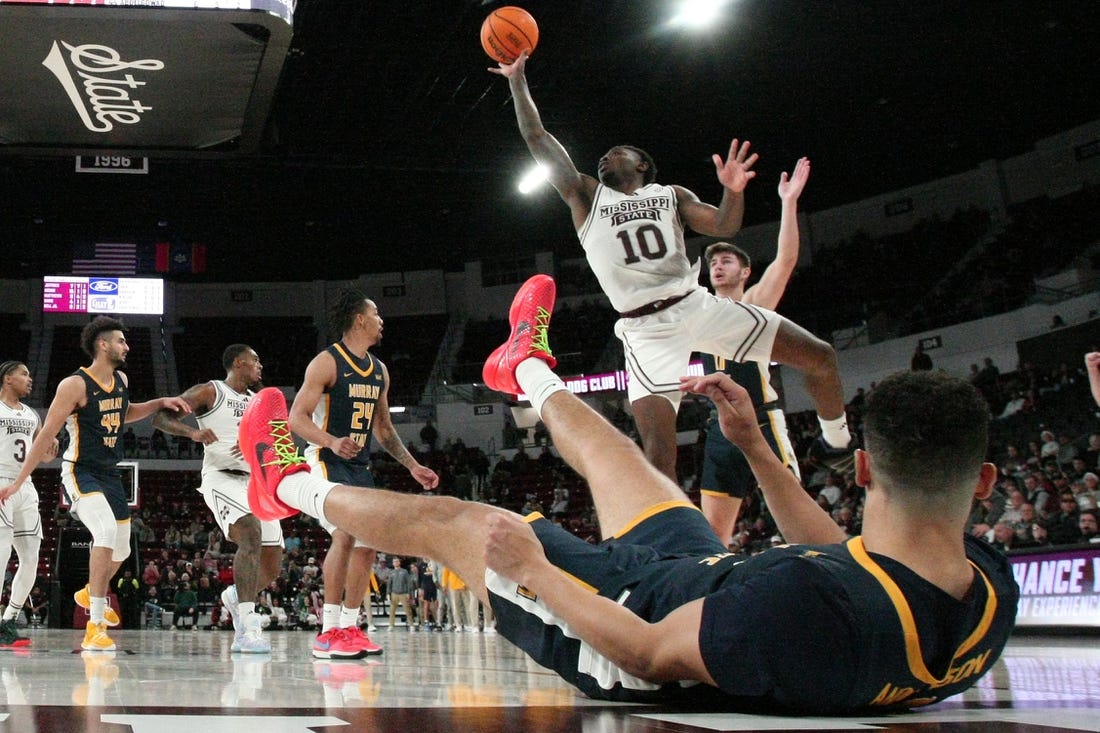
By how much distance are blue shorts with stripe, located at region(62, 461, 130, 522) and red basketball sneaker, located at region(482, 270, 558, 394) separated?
3625 millimetres

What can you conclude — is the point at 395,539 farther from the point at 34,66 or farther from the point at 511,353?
the point at 34,66

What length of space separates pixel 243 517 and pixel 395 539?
409 centimetres

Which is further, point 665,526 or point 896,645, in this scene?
point 665,526

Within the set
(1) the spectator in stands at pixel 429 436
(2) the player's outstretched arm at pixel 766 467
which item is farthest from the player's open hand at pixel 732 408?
(1) the spectator in stands at pixel 429 436

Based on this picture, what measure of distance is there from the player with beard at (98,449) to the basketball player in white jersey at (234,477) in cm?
22

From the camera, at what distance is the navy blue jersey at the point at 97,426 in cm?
646

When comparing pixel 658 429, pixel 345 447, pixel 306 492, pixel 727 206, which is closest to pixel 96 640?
pixel 345 447

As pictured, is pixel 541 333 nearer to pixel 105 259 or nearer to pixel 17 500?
pixel 17 500

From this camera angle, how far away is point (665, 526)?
2.41m

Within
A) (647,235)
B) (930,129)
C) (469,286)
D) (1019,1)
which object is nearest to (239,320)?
(469,286)

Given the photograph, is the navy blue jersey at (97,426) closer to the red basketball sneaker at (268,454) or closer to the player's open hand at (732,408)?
the red basketball sneaker at (268,454)

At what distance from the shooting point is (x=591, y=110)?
58.5 feet

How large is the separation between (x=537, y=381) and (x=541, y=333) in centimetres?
55

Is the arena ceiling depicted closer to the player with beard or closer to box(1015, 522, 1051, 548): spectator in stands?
the player with beard
